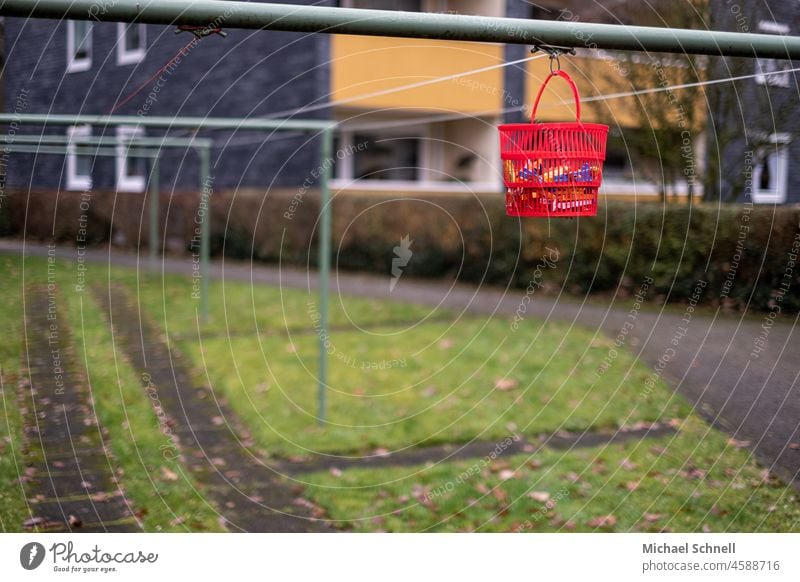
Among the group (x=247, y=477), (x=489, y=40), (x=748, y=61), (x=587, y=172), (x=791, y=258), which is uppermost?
(x=748, y=61)

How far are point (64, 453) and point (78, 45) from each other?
120 inches

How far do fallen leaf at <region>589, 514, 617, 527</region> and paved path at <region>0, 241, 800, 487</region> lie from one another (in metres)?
0.84

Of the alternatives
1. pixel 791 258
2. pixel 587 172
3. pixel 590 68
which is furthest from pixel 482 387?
pixel 590 68

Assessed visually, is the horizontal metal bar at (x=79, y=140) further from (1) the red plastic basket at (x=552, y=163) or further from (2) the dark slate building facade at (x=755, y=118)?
(2) the dark slate building facade at (x=755, y=118)

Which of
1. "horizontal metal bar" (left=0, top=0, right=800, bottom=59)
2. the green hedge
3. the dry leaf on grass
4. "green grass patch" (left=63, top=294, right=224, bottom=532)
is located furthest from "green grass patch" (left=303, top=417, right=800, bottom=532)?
"horizontal metal bar" (left=0, top=0, right=800, bottom=59)

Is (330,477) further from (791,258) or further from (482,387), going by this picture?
(791,258)

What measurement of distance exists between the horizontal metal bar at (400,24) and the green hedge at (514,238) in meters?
2.34

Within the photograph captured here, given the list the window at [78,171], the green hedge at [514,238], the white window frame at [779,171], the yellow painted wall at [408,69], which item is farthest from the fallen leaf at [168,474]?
the yellow painted wall at [408,69]

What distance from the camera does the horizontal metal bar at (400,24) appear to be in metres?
2.99

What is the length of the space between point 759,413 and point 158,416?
180 inches

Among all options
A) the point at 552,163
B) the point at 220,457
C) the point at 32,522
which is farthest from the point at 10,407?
the point at 552,163

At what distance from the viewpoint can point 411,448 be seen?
6.66 meters

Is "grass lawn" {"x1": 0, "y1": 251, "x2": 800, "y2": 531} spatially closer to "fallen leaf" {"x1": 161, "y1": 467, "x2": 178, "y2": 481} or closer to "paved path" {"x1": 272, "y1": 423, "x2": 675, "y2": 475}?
"fallen leaf" {"x1": 161, "y1": 467, "x2": 178, "y2": 481}

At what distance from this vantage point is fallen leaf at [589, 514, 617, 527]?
523cm
